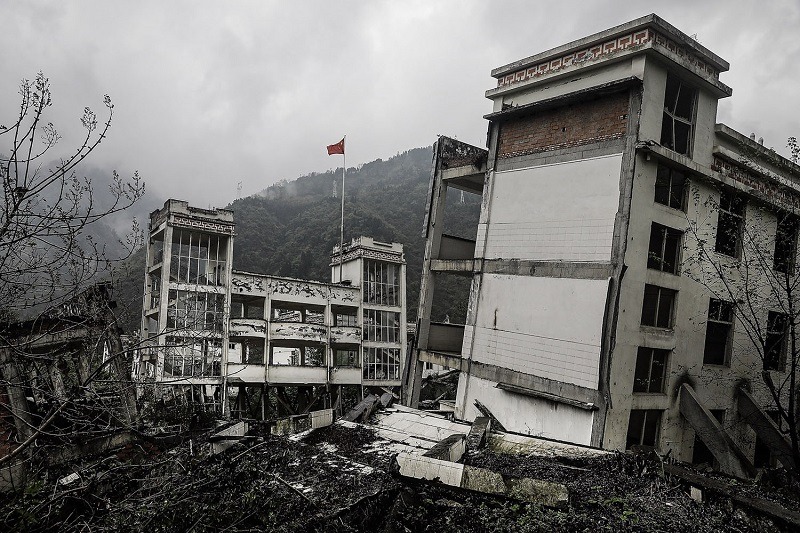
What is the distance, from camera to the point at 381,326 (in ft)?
90.6

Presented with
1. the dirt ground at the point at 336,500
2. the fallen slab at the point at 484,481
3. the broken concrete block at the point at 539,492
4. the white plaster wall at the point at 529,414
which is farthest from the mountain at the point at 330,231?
the broken concrete block at the point at 539,492

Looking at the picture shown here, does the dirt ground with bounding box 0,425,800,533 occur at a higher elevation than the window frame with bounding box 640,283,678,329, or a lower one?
lower

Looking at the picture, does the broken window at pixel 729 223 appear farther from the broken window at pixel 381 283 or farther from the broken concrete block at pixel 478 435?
the broken window at pixel 381 283

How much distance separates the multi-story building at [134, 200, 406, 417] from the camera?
68.1ft

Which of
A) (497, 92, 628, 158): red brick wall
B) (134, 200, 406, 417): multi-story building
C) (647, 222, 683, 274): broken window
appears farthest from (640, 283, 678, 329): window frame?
(134, 200, 406, 417): multi-story building

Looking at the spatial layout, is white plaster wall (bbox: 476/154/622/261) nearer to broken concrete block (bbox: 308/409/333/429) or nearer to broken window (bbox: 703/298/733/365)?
broken window (bbox: 703/298/733/365)

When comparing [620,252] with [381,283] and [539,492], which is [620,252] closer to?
[539,492]

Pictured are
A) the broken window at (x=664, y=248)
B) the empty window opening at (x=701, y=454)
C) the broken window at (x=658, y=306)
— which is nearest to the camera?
the broken window at (x=664, y=248)

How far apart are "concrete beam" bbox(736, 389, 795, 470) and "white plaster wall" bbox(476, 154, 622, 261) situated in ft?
22.1

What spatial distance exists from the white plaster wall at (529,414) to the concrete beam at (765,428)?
5.36 metres

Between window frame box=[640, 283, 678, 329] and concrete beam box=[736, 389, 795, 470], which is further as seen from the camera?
concrete beam box=[736, 389, 795, 470]

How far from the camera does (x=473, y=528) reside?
5973 millimetres

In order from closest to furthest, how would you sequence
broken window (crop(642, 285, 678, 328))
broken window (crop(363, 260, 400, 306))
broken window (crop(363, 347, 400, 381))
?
broken window (crop(642, 285, 678, 328)) → broken window (crop(363, 347, 400, 381)) → broken window (crop(363, 260, 400, 306))

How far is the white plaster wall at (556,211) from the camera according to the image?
11.3 m
